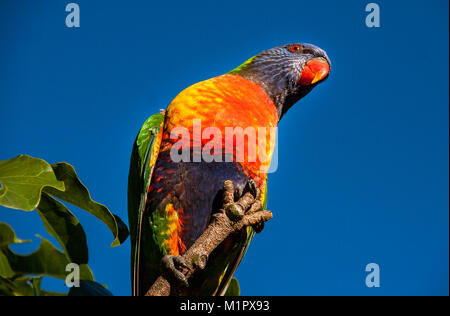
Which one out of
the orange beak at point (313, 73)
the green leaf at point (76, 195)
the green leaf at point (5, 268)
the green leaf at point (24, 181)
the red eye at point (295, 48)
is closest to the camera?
the green leaf at point (24, 181)

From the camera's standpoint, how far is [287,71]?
148 inches

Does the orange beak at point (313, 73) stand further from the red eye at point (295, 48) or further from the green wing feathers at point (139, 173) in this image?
the green wing feathers at point (139, 173)

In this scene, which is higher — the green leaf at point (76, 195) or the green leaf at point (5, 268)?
the green leaf at point (76, 195)

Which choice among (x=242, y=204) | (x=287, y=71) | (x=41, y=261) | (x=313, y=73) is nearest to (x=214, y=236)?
(x=242, y=204)

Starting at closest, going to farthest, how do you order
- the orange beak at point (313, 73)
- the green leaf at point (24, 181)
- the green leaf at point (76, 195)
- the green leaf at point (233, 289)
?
the green leaf at point (24, 181), the green leaf at point (76, 195), the green leaf at point (233, 289), the orange beak at point (313, 73)

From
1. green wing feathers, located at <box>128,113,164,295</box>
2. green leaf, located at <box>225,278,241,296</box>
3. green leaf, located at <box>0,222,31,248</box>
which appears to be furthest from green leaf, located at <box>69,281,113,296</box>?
green leaf, located at <box>225,278,241,296</box>

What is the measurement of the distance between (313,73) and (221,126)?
1.37m

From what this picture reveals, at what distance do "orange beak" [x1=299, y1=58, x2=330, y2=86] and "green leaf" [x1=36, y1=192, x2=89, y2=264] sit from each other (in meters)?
2.30

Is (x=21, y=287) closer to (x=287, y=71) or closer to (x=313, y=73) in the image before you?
(x=287, y=71)

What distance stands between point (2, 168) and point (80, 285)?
93 centimetres

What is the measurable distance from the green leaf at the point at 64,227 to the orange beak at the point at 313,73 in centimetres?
230

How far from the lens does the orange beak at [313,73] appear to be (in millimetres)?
3812

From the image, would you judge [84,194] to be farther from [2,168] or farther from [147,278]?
[147,278]
